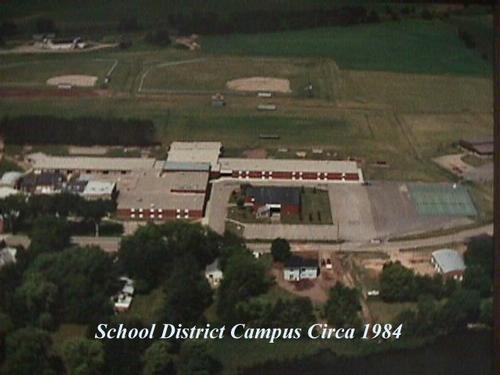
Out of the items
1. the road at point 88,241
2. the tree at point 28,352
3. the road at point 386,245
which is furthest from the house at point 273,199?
the tree at point 28,352

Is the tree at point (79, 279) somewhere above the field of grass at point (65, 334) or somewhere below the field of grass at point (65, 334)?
above

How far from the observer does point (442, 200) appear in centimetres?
288

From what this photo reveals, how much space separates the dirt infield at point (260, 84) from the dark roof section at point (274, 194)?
330 millimetres

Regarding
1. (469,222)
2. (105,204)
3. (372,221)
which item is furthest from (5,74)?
(469,222)

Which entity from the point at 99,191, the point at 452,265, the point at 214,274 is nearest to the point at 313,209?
the point at 214,274

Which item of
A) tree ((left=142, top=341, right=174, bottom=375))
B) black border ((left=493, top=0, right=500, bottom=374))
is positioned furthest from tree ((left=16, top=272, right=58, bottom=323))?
black border ((left=493, top=0, right=500, bottom=374))

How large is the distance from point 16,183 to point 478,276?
151 centimetres

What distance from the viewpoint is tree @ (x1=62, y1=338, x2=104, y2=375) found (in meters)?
2.72

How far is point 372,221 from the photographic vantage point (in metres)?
2.85

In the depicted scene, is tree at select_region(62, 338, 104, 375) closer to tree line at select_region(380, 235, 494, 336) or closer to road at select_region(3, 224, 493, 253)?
road at select_region(3, 224, 493, 253)

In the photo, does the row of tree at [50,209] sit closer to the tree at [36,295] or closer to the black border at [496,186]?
the tree at [36,295]

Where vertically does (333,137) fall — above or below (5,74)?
below

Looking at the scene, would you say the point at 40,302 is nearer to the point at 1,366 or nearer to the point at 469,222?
the point at 1,366

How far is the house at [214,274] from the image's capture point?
2793 mm
